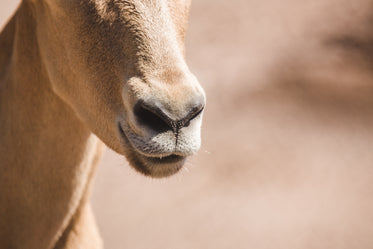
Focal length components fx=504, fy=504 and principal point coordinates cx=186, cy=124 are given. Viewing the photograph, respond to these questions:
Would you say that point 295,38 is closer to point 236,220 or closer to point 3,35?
point 236,220

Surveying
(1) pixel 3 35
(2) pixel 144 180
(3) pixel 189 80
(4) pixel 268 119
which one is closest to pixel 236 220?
(2) pixel 144 180

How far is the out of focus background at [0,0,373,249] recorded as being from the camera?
215 inches

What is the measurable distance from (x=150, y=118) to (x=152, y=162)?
0.67 ft

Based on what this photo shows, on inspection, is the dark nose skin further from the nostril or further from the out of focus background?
the out of focus background

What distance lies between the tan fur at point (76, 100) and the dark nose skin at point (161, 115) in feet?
0.06

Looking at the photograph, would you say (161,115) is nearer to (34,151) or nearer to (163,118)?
(163,118)

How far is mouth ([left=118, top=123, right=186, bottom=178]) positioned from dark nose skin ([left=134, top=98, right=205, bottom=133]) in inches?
5.8

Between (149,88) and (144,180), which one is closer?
(149,88)

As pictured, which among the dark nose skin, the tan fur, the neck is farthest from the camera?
the neck

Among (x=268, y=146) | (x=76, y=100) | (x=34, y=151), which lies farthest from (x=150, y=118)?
(x=268, y=146)

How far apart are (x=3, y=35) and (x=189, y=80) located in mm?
1445

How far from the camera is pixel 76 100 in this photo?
7.61ft

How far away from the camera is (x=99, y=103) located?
2.15m

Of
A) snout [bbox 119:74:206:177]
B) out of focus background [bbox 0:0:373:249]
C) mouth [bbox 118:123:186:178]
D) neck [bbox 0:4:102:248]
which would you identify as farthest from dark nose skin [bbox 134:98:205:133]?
out of focus background [bbox 0:0:373:249]
